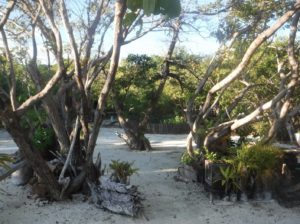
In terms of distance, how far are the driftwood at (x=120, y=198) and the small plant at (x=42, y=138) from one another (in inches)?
89.9

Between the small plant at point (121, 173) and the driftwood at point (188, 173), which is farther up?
the small plant at point (121, 173)

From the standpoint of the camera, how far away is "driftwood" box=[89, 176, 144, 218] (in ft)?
12.3

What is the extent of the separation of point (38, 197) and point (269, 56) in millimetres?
9071

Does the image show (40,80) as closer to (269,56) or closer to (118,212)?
(118,212)

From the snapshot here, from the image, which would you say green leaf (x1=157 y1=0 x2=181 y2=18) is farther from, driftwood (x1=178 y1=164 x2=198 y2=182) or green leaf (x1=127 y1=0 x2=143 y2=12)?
driftwood (x1=178 y1=164 x2=198 y2=182)

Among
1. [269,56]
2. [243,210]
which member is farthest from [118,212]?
[269,56]

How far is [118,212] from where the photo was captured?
380 centimetres

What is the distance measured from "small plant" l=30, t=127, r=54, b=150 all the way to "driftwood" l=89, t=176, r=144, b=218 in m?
2.28

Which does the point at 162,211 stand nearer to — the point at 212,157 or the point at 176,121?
the point at 212,157

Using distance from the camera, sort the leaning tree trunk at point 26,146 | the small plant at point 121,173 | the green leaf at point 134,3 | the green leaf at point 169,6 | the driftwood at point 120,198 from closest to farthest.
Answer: the green leaf at point 169,6
the green leaf at point 134,3
the leaning tree trunk at point 26,146
the driftwood at point 120,198
the small plant at point 121,173

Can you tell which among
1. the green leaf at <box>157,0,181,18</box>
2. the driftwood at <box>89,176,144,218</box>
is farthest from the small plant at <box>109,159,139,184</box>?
the green leaf at <box>157,0,181,18</box>

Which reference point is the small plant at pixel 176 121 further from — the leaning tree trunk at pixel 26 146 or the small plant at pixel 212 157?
the leaning tree trunk at pixel 26 146

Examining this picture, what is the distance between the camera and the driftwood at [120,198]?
3.75 meters

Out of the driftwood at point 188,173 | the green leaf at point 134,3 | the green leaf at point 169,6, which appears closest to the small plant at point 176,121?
the driftwood at point 188,173
